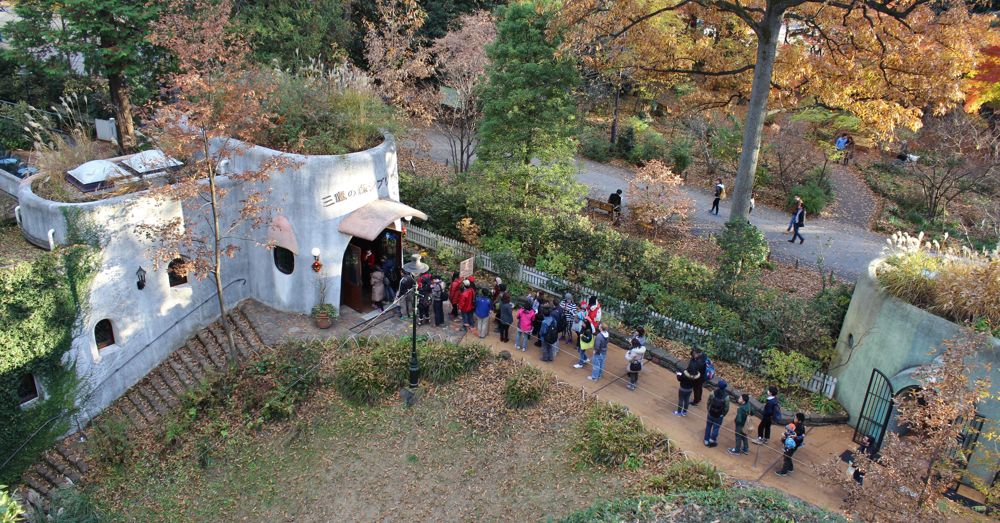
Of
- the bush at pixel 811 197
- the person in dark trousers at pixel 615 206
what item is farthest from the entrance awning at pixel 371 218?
the bush at pixel 811 197

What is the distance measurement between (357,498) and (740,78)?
54.8 ft

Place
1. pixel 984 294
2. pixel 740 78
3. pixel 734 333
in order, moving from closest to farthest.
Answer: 1. pixel 984 294
2. pixel 734 333
3. pixel 740 78

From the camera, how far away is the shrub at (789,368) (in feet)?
47.3

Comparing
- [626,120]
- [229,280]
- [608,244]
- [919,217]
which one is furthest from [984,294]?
[626,120]

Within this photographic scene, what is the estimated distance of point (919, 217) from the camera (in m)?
24.5

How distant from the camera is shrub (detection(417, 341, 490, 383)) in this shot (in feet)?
49.8

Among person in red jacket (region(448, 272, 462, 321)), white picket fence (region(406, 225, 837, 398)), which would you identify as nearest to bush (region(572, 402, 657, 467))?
white picket fence (region(406, 225, 837, 398))

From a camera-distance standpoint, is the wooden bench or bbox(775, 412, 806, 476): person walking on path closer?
bbox(775, 412, 806, 476): person walking on path

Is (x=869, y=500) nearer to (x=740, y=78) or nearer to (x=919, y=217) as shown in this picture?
(x=740, y=78)

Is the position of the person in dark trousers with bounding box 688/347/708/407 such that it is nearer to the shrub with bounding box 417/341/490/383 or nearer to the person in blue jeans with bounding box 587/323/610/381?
the person in blue jeans with bounding box 587/323/610/381

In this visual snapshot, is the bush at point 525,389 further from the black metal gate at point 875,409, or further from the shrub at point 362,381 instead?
the black metal gate at point 875,409

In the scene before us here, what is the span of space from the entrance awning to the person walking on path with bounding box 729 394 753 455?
8966 millimetres

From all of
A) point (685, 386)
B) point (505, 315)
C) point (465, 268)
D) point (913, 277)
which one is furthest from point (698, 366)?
point (465, 268)

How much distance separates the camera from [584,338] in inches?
592
